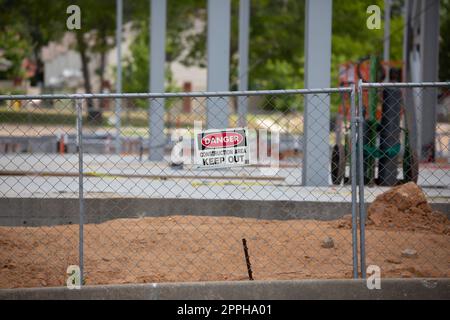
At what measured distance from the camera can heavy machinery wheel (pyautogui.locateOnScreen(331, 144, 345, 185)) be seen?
14.1m

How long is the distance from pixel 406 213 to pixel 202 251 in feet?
8.82

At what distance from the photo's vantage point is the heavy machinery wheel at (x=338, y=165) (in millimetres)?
14148

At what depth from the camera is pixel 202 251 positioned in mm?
8945

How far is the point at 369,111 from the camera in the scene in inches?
569

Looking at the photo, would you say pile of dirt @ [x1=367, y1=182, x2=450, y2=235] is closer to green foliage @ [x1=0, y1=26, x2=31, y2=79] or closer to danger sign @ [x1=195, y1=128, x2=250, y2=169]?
danger sign @ [x1=195, y1=128, x2=250, y2=169]

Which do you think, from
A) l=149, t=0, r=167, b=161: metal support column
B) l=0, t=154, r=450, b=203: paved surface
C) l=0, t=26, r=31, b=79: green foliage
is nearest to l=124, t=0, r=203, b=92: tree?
l=0, t=26, r=31, b=79: green foliage

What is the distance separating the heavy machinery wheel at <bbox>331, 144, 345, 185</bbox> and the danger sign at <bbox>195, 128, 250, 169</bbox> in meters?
6.61

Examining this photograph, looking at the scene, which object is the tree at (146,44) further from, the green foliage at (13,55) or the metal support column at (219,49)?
the metal support column at (219,49)

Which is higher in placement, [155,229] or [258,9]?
[258,9]

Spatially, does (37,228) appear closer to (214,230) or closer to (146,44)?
(214,230)

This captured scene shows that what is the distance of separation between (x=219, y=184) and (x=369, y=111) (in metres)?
3.19

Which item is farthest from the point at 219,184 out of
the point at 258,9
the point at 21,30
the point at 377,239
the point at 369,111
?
the point at 21,30

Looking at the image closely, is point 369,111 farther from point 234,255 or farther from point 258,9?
point 258,9
